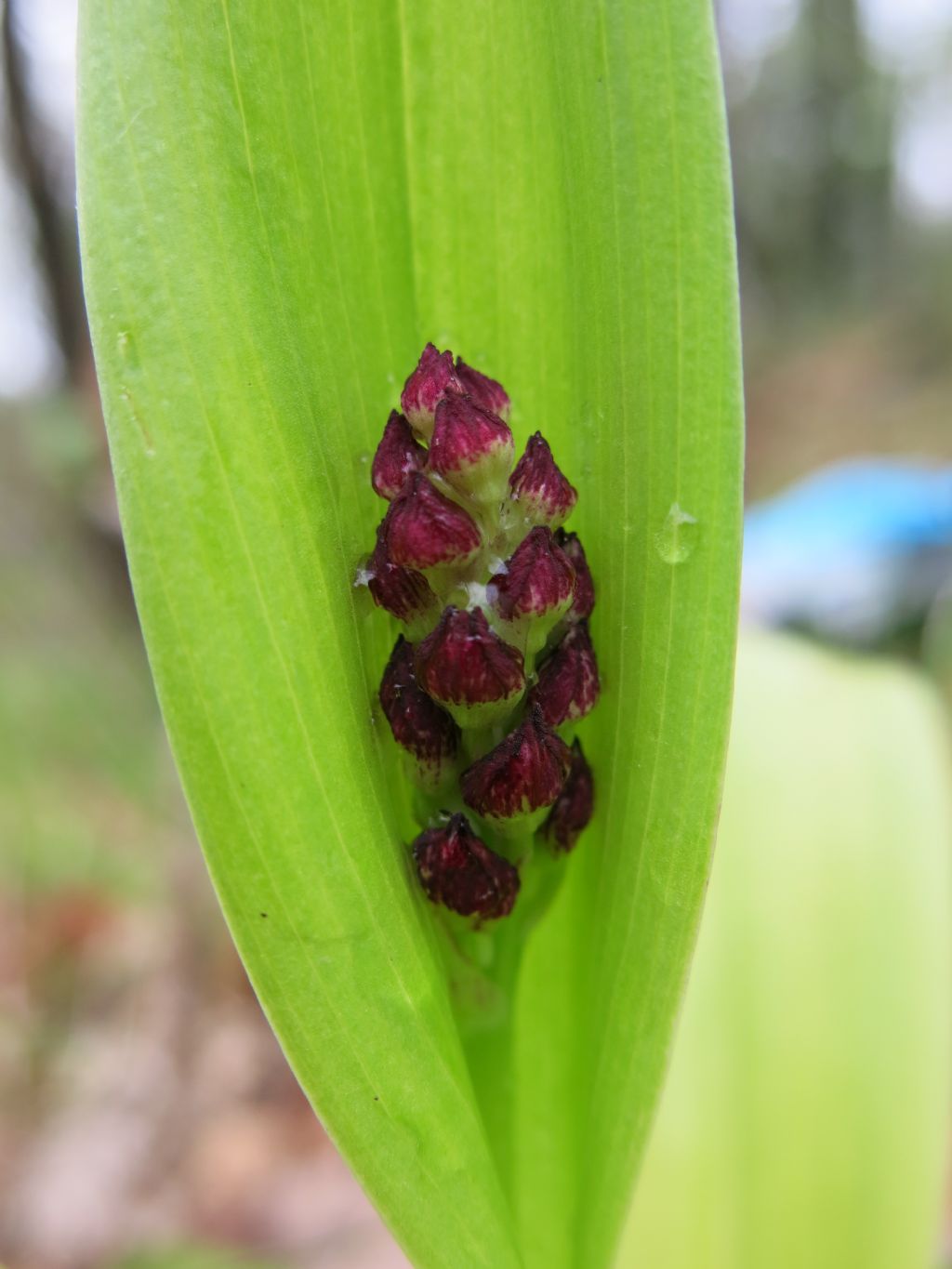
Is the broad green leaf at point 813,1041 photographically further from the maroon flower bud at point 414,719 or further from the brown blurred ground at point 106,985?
the brown blurred ground at point 106,985

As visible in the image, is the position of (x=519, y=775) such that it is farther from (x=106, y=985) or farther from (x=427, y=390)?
(x=106, y=985)

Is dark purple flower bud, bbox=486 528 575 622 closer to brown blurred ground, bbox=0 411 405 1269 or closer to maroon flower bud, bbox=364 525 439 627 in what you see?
maroon flower bud, bbox=364 525 439 627

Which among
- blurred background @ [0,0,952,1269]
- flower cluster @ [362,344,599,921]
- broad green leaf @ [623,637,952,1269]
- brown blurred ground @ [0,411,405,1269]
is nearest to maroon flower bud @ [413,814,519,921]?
flower cluster @ [362,344,599,921]

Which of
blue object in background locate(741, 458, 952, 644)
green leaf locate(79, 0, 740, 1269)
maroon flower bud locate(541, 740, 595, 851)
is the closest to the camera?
green leaf locate(79, 0, 740, 1269)

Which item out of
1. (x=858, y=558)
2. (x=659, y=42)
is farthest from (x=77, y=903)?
(x=659, y=42)

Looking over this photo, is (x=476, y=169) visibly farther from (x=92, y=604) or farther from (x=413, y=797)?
(x=92, y=604)
